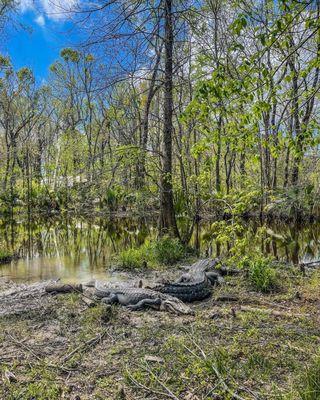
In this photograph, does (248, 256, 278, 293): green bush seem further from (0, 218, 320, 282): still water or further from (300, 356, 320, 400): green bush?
(300, 356, 320, 400): green bush

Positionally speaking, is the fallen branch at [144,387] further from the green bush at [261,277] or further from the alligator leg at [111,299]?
the green bush at [261,277]

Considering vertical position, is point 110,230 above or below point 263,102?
below

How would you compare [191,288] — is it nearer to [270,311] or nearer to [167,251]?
[270,311]

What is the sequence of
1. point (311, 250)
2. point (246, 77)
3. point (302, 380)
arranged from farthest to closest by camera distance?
point (311, 250)
point (246, 77)
point (302, 380)

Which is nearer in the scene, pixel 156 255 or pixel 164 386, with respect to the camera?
pixel 164 386

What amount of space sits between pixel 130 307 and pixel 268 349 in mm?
2200

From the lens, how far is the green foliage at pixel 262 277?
242 inches

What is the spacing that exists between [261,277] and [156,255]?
3.23m

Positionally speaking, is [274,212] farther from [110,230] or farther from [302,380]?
[302,380]

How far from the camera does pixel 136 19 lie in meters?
7.17

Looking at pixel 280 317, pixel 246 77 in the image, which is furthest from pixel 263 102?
pixel 280 317

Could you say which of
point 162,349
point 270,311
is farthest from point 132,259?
point 162,349

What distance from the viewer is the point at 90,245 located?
13172 mm

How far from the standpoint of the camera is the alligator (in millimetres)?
5305
